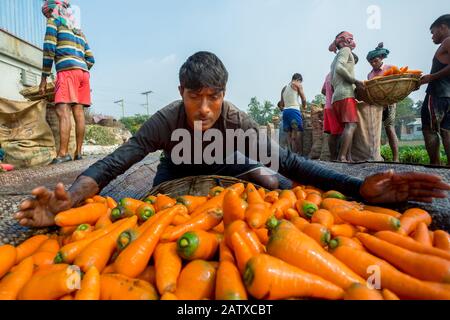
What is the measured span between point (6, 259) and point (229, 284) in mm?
994

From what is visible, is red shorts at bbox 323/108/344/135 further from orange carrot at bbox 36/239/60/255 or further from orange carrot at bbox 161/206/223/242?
orange carrot at bbox 36/239/60/255

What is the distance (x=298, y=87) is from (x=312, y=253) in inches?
254

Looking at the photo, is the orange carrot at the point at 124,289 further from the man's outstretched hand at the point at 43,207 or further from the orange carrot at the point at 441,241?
the orange carrot at the point at 441,241

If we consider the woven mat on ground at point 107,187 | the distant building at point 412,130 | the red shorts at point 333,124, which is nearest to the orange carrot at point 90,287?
the woven mat on ground at point 107,187

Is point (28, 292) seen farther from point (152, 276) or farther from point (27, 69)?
point (27, 69)

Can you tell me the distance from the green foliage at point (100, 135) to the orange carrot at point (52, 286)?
13214mm

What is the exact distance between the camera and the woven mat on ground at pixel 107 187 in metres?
1.64

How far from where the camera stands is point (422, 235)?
1.34 m

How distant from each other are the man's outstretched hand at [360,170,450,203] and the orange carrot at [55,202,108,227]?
165 centimetres

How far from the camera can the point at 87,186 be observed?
176 cm

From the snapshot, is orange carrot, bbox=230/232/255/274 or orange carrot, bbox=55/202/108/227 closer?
orange carrot, bbox=230/232/255/274

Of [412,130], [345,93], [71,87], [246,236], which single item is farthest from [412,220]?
[412,130]

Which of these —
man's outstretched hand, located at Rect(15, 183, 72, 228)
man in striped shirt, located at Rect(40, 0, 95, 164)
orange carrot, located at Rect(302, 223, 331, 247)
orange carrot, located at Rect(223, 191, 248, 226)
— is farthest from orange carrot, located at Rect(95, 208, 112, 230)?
Result: man in striped shirt, located at Rect(40, 0, 95, 164)

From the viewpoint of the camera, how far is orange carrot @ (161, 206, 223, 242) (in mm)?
1302
